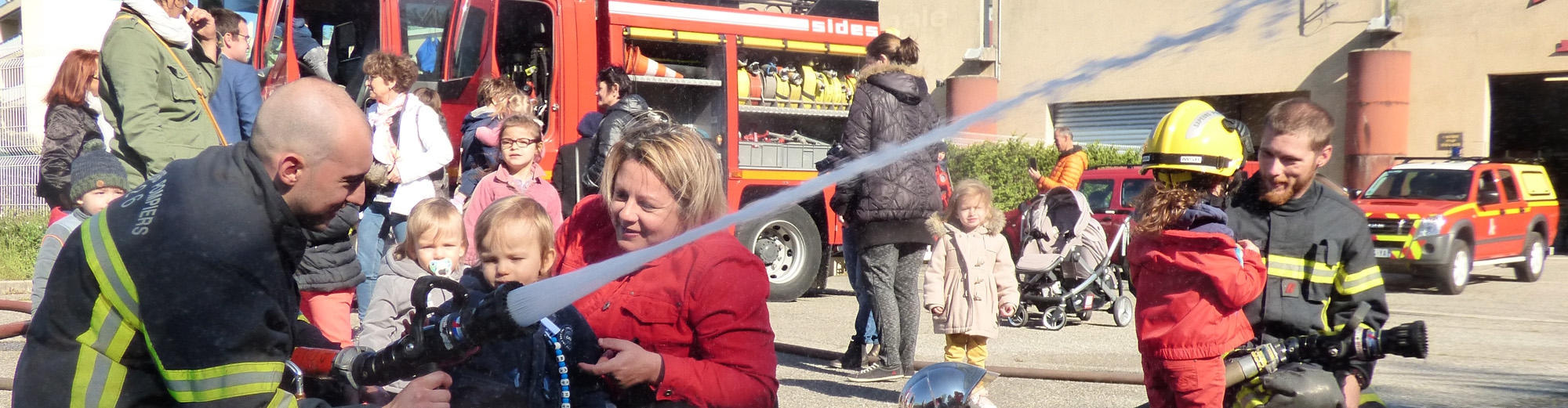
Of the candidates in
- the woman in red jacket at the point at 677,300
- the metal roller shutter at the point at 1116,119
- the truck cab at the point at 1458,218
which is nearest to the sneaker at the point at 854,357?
the woman in red jacket at the point at 677,300

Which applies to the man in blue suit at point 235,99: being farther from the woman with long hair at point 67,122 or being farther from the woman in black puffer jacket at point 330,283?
the woman in black puffer jacket at point 330,283

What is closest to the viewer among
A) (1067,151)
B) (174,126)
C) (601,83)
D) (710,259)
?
(710,259)

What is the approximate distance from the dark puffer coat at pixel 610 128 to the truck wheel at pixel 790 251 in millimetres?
3076

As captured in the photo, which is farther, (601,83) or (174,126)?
(601,83)

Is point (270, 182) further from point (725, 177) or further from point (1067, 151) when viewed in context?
point (1067, 151)

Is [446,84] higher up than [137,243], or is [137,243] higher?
[446,84]

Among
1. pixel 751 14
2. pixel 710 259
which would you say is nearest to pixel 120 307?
pixel 710 259

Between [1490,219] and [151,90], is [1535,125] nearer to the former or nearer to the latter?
[1490,219]

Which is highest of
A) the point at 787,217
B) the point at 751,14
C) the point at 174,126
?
the point at 751,14

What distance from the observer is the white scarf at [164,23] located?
5.15 meters

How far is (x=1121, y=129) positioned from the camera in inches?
772

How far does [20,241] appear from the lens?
11.7 m

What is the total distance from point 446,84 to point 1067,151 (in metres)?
5.95

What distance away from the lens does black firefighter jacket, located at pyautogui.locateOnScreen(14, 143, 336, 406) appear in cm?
193
